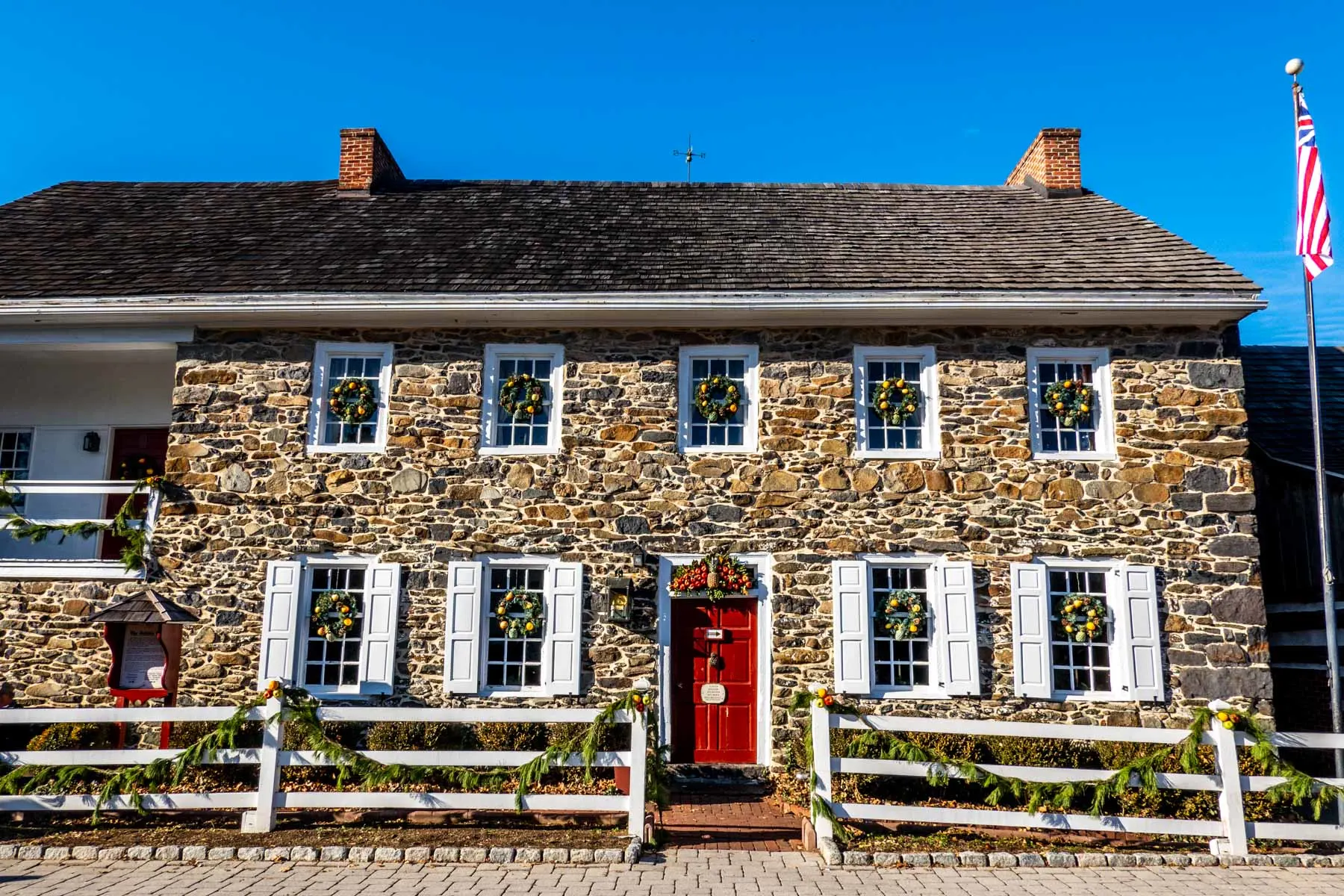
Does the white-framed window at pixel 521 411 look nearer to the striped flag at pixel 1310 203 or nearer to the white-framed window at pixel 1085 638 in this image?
the white-framed window at pixel 1085 638

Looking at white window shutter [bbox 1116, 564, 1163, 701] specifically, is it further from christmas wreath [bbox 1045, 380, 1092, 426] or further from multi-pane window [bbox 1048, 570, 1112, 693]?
christmas wreath [bbox 1045, 380, 1092, 426]

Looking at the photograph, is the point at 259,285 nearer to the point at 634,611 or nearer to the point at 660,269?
the point at 660,269

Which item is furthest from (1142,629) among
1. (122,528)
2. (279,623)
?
(122,528)

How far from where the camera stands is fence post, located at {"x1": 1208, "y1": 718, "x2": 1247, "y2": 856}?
672cm

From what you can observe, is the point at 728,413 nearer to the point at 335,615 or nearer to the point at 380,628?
the point at 380,628

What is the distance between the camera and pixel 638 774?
22.3 ft

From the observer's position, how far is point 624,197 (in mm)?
13234

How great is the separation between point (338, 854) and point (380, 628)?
3330mm

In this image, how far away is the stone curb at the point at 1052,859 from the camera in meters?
6.39

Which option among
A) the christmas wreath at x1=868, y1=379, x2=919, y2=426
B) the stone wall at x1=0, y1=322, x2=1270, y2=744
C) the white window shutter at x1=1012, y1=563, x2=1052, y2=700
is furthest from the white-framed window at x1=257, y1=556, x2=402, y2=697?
the white window shutter at x1=1012, y1=563, x2=1052, y2=700

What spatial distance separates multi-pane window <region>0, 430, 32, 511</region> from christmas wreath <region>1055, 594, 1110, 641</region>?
12859mm

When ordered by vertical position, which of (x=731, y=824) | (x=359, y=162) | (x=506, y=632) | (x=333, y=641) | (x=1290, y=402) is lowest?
(x=731, y=824)

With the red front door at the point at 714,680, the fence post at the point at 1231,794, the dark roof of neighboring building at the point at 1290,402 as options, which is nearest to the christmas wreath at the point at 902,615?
the red front door at the point at 714,680

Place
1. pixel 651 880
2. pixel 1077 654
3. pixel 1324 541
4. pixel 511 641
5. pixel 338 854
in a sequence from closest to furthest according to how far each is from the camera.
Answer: pixel 651 880
pixel 338 854
pixel 1324 541
pixel 1077 654
pixel 511 641
